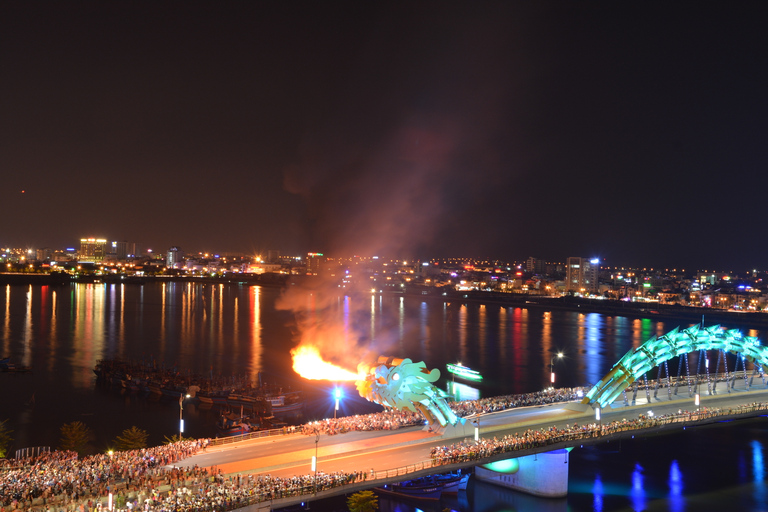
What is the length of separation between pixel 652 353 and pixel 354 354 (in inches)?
921

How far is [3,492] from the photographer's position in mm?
9953

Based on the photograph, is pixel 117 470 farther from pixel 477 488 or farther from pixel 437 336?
pixel 437 336

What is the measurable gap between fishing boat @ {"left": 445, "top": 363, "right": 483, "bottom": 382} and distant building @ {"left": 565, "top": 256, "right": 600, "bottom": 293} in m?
90.2

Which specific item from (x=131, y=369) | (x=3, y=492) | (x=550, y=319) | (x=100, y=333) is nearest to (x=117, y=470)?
(x=3, y=492)

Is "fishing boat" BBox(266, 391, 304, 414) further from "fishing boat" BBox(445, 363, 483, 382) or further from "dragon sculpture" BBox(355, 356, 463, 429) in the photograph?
"dragon sculpture" BBox(355, 356, 463, 429)

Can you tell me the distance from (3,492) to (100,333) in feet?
130

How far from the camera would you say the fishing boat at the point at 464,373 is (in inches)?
1293

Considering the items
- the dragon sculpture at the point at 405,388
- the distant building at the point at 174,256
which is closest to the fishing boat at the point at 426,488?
the dragon sculpture at the point at 405,388

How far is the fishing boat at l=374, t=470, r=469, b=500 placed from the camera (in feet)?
→ 50.8

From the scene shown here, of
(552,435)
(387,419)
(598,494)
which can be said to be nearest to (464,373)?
(598,494)

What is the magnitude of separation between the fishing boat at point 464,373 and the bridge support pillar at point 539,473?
17044mm

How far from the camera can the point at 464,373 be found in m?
33.4

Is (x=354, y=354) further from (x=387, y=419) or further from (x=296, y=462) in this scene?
(x=296, y=462)

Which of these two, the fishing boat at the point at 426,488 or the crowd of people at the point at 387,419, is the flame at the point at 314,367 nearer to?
the crowd of people at the point at 387,419
